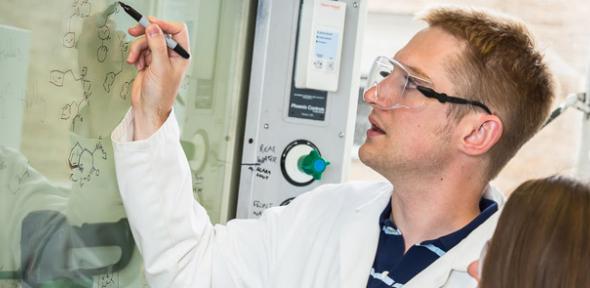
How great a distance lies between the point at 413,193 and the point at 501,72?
316 mm

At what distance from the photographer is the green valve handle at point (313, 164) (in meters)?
1.98

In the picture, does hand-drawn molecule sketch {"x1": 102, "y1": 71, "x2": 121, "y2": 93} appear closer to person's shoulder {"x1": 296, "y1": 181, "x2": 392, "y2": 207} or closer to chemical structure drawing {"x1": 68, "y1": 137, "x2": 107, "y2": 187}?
chemical structure drawing {"x1": 68, "y1": 137, "x2": 107, "y2": 187}

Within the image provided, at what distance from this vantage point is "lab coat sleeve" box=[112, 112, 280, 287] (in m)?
1.40

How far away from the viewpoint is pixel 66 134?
4.46ft

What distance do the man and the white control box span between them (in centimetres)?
35

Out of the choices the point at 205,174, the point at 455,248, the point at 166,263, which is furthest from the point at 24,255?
the point at 455,248

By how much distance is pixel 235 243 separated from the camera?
1604 millimetres

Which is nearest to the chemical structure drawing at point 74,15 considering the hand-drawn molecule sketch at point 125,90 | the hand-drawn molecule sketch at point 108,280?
the hand-drawn molecule sketch at point 125,90

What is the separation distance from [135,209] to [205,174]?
55 cm

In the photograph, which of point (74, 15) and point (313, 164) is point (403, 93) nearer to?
point (313, 164)

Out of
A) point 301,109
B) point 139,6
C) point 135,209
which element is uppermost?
point 139,6

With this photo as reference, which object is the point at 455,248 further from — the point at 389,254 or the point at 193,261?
the point at 193,261

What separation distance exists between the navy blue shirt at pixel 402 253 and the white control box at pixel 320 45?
1.71 ft

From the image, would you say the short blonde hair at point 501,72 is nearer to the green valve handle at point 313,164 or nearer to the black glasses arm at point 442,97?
the black glasses arm at point 442,97
